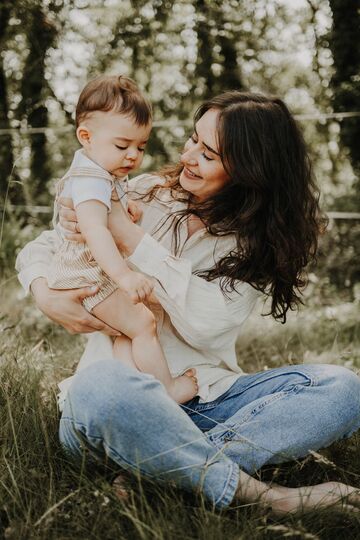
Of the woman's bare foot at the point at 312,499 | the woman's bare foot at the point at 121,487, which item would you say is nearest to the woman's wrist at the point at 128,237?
the woman's bare foot at the point at 121,487

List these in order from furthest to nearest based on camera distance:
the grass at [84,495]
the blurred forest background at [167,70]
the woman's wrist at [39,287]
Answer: the blurred forest background at [167,70] < the woman's wrist at [39,287] < the grass at [84,495]

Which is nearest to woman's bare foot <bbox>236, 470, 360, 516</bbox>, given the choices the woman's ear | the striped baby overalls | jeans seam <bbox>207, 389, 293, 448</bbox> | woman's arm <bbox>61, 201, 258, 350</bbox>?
jeans seam <bbox>207, 389, 293, 448</bbox>

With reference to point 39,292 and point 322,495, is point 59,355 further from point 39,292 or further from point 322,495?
point 322,495

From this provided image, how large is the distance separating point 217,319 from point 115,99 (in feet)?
2.37

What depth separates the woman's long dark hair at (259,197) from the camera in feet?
7.16

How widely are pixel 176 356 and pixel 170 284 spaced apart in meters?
0.27

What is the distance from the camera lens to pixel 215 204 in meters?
2.24

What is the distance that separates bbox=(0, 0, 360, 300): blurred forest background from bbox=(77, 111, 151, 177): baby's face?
3130mm

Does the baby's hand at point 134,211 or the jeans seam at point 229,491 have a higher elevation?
the baby's hand at point 134,211

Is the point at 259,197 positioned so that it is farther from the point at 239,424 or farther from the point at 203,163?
the point at 239,424

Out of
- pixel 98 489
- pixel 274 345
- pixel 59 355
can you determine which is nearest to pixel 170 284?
pixel 98 489

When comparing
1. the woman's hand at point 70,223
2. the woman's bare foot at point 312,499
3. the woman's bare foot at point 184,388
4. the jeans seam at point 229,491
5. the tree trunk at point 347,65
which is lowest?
the woman's bare foot at point 312,499

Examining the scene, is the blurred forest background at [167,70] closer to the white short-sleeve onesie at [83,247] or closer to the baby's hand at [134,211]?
the baby's hand at [134,211]

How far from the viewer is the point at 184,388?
6.68 ft
